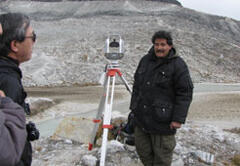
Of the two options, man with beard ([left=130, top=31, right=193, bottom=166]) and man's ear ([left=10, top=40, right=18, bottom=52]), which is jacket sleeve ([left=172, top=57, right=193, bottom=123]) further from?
man's ear ([left=10, top=40, right=18, bottom=52])

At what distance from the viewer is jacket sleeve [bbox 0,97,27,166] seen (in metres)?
0.88

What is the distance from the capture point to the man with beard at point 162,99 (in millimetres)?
2283

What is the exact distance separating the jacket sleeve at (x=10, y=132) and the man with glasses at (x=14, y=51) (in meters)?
0.28

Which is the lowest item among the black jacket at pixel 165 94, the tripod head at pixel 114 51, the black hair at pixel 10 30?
the black jacket at pixel 165 94

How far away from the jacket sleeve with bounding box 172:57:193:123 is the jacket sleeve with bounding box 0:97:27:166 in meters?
1.57

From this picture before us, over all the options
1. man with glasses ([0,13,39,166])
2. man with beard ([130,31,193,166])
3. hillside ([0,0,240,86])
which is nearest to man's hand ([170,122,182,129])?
man with beard ([130,31,193,166])

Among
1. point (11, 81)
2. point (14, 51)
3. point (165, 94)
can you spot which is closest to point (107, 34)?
point (165, 94)

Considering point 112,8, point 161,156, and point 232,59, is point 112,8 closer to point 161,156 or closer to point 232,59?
point 232,59

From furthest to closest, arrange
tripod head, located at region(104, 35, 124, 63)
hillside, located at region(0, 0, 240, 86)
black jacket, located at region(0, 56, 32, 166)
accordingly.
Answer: hillside, located at region(0, 0, 240, 86), tripod head, located at region(104, 35, 124, 63), black jacket, located at region(0, 56, 32, 166)

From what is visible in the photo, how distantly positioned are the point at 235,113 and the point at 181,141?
19.6ft

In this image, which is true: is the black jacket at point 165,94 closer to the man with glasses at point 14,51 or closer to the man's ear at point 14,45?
the man with glasses at point 14,51

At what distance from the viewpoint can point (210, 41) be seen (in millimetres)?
29609

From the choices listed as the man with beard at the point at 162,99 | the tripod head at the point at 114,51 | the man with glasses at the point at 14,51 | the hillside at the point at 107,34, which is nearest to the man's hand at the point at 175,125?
the man with beard at the point at 162,99

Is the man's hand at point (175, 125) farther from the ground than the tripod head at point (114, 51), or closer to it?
closer to it
